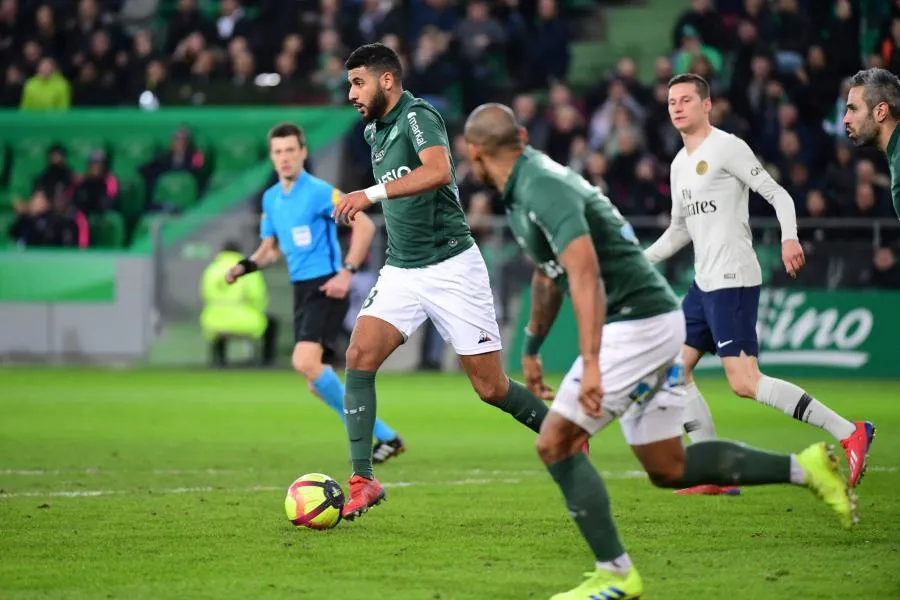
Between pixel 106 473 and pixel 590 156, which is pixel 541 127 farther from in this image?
pixel 106 473

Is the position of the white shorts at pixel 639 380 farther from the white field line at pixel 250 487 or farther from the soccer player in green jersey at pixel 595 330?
the white field line at pixel 250 487

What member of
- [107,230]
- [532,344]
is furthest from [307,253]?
[107,230]

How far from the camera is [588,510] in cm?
579

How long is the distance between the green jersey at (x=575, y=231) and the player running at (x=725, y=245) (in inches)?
106

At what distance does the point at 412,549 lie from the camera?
7.18m

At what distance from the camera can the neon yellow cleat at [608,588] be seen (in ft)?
18.7

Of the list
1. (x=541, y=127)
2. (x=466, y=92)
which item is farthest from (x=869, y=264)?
(x=466, y=92)

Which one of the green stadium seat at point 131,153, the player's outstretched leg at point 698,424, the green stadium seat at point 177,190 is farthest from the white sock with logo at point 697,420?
the green stadium seat at point 131,153

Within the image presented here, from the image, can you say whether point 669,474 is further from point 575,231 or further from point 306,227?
point 306,227

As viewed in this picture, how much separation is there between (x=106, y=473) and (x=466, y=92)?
13.9m

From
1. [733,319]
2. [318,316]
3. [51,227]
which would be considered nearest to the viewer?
[733,319]

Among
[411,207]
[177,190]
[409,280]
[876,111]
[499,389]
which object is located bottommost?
[499,389]

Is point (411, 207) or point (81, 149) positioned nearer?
point (411, 207)

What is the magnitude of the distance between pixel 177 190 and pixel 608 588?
19.0m
